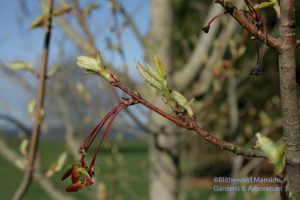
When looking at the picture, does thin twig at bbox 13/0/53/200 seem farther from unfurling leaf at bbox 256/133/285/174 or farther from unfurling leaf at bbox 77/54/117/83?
unfurling leaf at bbox 256/133/285/174

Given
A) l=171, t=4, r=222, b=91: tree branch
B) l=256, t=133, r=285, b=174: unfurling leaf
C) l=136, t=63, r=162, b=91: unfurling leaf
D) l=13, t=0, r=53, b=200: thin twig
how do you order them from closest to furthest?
l=256, t=133, r=285, b=174: unfurling leaf → l=136, t=63, r=162, b=91: unfurling leaf → l=13, t=0, r=53, b=200: thin twig → l=171, t=4, r=222, b=91: tree branch

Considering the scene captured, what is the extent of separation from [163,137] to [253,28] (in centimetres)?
139

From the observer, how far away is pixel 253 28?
23.4 inches

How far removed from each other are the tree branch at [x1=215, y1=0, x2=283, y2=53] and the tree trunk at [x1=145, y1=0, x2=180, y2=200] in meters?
1.28

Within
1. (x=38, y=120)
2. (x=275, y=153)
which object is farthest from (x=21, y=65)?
(x=275, y=153)

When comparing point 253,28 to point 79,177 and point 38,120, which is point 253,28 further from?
point 38,120

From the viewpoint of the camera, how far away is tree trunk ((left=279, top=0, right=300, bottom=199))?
54 centimetres

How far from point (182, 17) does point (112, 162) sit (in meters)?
10.0

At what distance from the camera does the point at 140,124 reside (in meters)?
1.82

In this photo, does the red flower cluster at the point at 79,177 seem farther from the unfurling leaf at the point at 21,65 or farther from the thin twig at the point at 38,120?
the unfurling leaf at the point at 21,65

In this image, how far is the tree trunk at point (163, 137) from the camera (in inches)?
76.5

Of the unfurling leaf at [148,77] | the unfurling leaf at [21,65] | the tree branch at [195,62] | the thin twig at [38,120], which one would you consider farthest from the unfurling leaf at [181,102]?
the tree branch at [195,62]

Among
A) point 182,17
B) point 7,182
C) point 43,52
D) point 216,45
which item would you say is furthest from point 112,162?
point 7,182

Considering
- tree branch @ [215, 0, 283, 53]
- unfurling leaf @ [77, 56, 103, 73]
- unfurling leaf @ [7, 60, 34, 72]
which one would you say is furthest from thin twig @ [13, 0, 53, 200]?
tree branch @ [215, 0, 283, 53]
